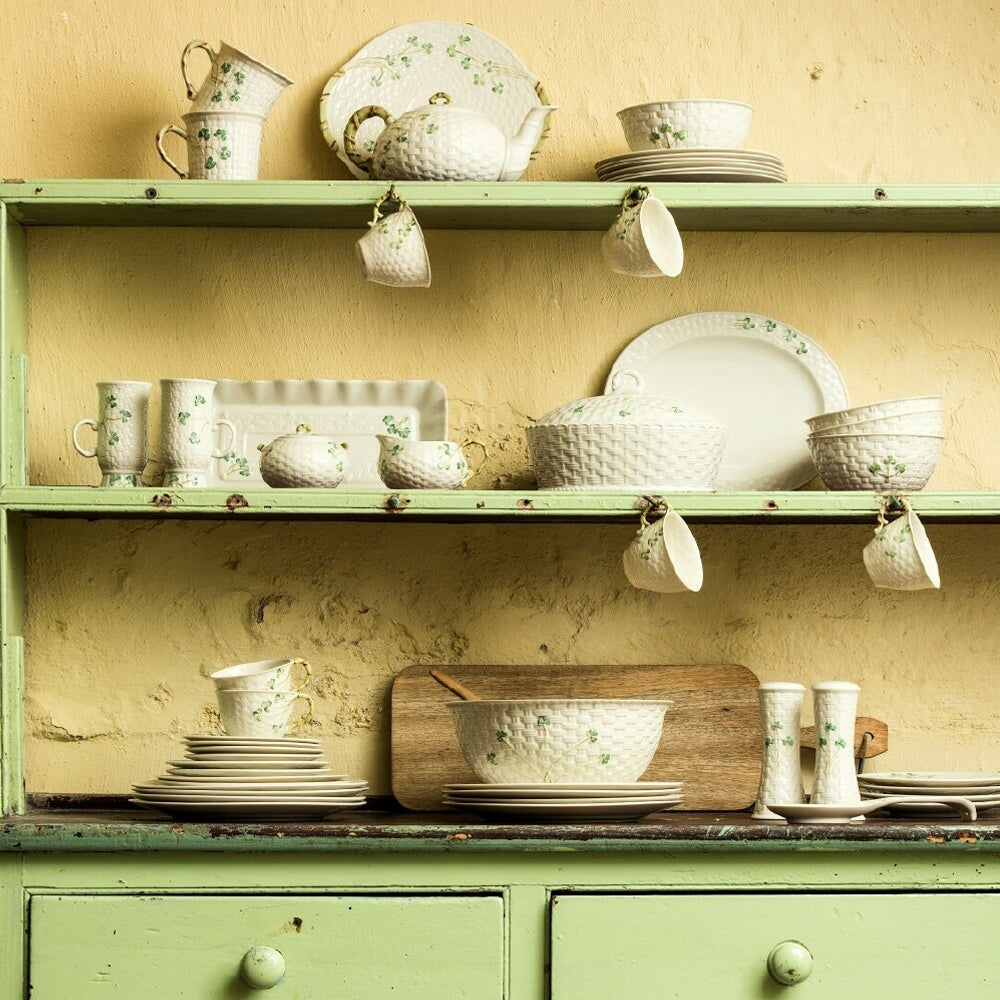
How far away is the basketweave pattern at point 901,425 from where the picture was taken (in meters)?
1.97

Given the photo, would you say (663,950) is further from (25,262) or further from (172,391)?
(25,262)

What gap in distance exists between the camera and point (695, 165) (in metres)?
2.03

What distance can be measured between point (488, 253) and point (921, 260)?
682 millimetres

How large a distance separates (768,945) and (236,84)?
1342 mm

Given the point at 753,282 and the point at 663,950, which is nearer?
the point at 663,950

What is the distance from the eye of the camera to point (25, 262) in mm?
→ 2199

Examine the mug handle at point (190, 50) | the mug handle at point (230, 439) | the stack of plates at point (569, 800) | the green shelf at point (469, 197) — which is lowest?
the stack of plates at point (569, 800)

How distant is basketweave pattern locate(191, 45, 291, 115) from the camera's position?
6.70 feet

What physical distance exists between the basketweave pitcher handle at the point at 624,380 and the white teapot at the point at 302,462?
17.5 inches

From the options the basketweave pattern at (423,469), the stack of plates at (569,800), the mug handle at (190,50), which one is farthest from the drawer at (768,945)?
the mug handle at (190,50)

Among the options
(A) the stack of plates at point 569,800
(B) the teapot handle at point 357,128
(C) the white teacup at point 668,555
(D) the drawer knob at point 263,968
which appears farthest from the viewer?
(B) the teapot handle at point 357,128

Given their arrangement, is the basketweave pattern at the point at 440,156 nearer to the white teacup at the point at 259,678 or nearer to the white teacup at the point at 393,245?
the white teacup at the point at 393,245

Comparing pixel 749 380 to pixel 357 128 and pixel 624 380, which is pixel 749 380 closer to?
pixel 624 380

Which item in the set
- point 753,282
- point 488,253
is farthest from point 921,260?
point 488,253
